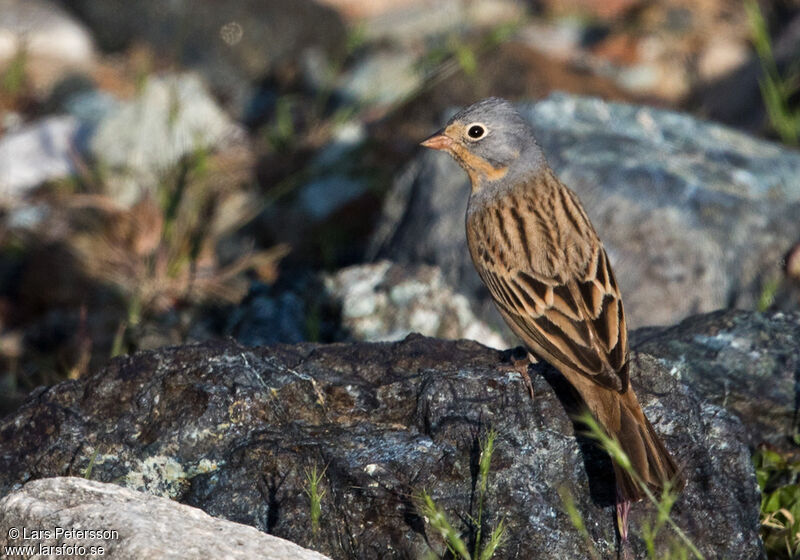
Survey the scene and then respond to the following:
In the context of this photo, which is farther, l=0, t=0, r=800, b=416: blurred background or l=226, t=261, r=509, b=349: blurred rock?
l=0, t=0, r=800, b=416: blurred background

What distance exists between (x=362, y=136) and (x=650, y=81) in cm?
322

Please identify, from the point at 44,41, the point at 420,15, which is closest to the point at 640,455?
the point at 44,41

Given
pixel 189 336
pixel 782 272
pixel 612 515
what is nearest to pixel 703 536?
pixel 612 515

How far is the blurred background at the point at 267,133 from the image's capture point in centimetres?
693

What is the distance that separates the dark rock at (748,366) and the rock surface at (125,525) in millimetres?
2092

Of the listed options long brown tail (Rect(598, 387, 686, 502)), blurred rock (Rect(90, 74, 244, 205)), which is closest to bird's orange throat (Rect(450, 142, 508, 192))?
long brown tail (Rect(598, 387, 686, 502))

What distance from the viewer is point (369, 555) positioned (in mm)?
3951

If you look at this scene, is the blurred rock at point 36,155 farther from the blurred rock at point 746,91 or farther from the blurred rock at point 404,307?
the blurred rock at point 746,91

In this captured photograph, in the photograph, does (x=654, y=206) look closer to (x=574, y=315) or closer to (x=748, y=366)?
(x=748, y=366)

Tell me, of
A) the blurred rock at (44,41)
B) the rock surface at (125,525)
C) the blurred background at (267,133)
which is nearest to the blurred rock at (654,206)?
the blurred background at (267,133)

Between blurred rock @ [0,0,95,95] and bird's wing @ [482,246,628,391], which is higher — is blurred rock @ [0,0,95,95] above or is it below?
above

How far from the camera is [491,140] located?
5598 mm

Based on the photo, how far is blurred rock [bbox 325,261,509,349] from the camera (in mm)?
6457

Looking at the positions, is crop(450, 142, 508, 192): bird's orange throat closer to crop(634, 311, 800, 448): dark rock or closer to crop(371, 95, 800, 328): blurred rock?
crop(634, 311, 800, 448): dark rock
